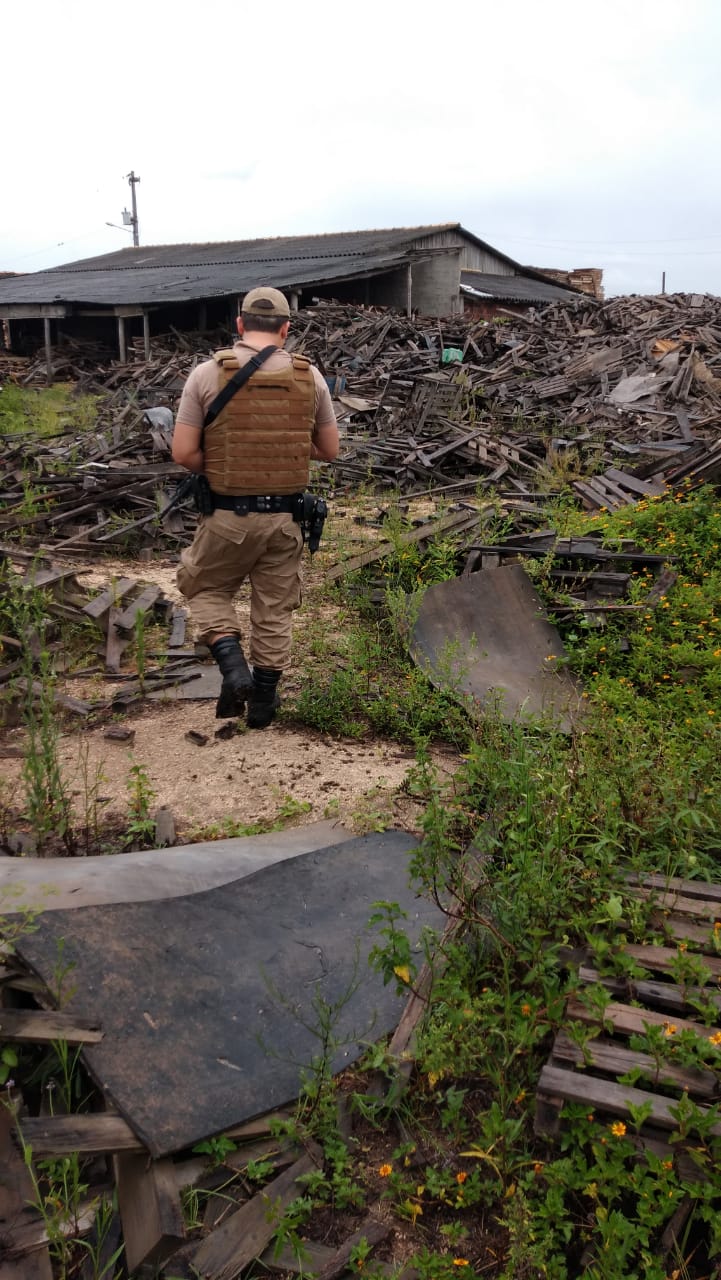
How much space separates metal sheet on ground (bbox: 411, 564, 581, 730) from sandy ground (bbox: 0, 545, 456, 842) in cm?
90

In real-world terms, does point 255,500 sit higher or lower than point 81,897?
higher

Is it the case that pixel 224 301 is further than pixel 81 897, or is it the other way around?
pixel 224 301

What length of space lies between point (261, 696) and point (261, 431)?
1482 millimetres

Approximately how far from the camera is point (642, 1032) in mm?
2543

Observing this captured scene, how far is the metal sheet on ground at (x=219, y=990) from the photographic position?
2473 mm

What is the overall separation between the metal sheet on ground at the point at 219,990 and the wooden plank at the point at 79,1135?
37 mm

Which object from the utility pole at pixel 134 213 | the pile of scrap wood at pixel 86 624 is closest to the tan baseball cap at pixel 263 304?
the pile of scrap wood at pixel 86 624

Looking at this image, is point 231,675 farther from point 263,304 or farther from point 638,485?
point 638,485

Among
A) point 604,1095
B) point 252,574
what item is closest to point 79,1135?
point 604,1095

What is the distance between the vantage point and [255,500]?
4.77m

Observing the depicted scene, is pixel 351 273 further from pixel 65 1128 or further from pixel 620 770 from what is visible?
pixel 65 1128

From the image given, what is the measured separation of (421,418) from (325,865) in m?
11.7

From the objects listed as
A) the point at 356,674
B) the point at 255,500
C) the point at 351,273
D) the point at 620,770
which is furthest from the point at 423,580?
the point at 351,273

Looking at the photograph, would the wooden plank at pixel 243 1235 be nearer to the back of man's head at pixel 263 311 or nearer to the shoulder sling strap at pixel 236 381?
the shoulder sling strap at pixel 236 381
